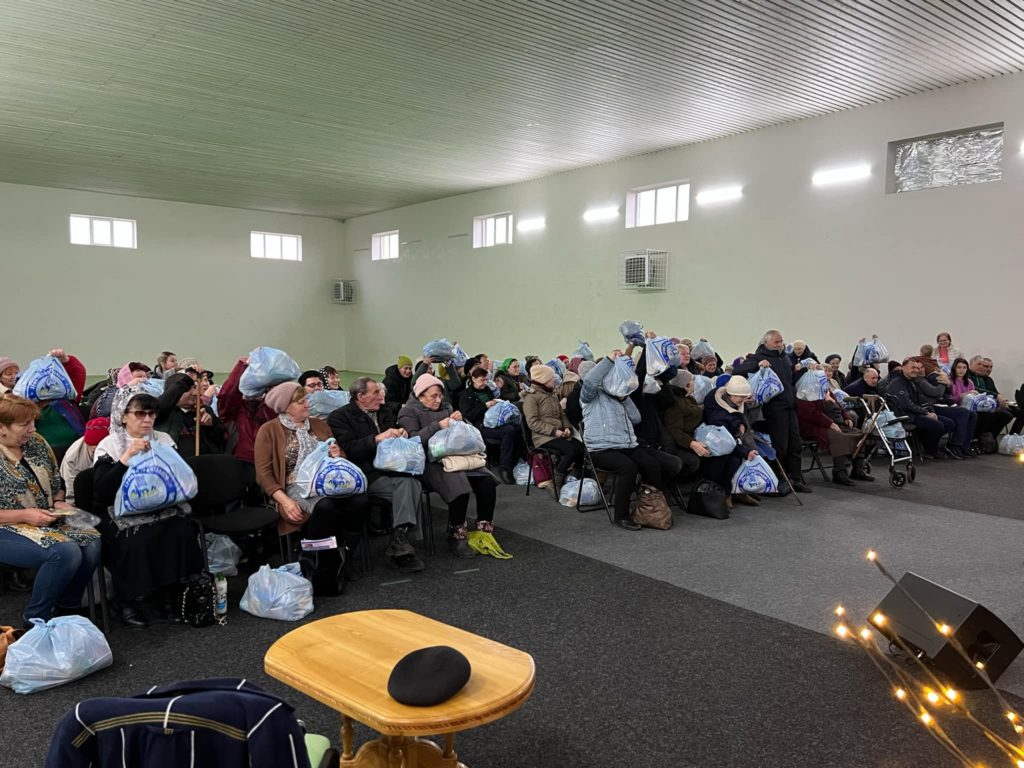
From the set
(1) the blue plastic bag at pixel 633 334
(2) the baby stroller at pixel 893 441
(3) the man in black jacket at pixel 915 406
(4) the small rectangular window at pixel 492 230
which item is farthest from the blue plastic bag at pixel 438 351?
(4) the small rectangular window at pixel 492 230

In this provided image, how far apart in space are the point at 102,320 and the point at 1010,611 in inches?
626

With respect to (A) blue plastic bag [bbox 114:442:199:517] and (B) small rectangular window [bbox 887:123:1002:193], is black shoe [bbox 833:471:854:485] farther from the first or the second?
(A) blue plastic bag [bbox 114:442:199:517]

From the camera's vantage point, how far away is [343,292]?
18312 mm

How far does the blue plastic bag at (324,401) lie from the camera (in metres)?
5.06

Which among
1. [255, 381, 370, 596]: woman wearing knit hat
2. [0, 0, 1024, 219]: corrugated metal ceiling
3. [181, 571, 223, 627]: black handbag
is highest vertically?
[0, 0, 1024, 219]: corrugated metal ceiling

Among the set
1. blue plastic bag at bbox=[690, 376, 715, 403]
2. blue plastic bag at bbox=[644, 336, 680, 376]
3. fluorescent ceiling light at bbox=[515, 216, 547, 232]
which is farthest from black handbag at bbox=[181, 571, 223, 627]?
fluorescent ceiling light at bbox=[515, 216, 547, 232]

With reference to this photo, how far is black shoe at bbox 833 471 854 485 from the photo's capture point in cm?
637

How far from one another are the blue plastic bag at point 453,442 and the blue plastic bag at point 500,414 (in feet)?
6.55

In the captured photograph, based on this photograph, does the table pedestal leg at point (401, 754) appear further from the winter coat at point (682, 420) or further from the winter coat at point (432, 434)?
the winter coat at point (682, 420)

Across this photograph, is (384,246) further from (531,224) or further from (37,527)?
(37,527)

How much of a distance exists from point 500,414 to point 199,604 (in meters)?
3.45

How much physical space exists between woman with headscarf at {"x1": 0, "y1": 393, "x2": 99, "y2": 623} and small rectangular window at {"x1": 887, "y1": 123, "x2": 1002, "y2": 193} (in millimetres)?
9067

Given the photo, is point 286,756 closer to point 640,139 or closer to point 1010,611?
point 1010,611

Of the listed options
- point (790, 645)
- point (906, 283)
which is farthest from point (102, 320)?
point (790, 645)
